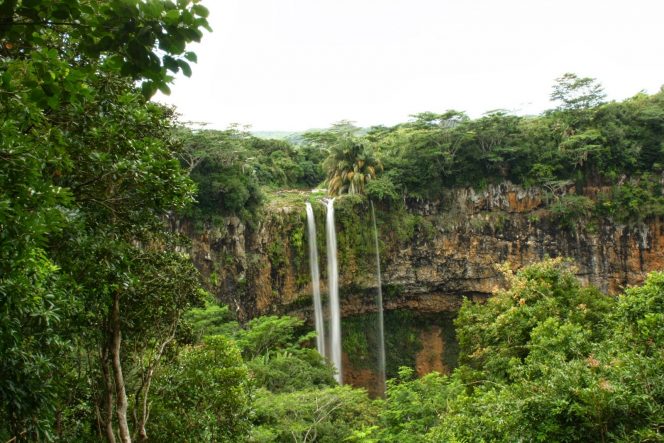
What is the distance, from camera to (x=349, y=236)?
2250cm

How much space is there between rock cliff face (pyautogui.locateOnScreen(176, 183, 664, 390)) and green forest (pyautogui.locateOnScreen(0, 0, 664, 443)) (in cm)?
387

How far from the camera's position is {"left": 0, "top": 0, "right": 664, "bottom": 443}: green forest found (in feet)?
7.83

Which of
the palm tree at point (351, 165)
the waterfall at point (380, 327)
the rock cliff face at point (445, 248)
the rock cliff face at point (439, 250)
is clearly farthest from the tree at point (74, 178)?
the waterfall at point (380, 327)

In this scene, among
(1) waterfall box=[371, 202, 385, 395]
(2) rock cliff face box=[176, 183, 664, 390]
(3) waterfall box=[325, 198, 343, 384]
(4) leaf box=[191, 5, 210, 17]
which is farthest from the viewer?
(1) waterfall box=[371, 202, 385, 395]

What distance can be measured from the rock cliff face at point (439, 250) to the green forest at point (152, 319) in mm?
3873

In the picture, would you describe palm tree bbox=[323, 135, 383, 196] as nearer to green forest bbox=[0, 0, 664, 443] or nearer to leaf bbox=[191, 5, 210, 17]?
green forest bbox=[0, 0, 664, 443]

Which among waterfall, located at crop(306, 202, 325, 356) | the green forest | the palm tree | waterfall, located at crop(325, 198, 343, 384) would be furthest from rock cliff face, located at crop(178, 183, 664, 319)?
the green forest

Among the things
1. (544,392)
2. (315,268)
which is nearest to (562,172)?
(315,268)

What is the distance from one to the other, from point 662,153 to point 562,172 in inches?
162

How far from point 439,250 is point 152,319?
1868cm

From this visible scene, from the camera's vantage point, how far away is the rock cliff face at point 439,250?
21062 millimetres

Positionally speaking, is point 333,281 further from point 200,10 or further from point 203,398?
point 200,10

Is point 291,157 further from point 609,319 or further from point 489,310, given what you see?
point 609,319

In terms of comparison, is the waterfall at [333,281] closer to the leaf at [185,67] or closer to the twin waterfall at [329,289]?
the twin waterfall at [329,289]
